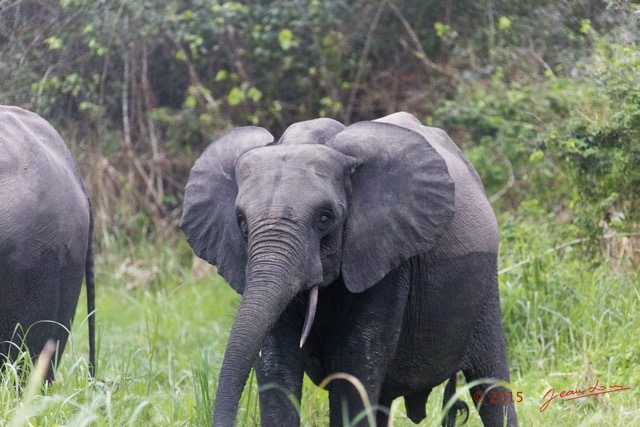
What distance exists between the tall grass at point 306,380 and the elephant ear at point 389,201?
0.72 m

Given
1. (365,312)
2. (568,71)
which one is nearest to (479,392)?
(365,312)

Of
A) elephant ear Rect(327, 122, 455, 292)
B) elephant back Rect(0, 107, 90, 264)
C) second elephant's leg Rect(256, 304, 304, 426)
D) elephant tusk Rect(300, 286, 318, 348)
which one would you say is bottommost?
second elephant's leg Rect(256, 304, 304, 426)

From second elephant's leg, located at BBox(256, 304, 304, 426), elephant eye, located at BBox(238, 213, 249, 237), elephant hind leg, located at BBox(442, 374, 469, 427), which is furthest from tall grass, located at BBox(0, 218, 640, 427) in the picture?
elephant eye, located at BBox(238, 213, 249, 237)

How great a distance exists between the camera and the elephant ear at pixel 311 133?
4456 mm

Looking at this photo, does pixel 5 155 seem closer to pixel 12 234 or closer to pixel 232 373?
pixel 12 234

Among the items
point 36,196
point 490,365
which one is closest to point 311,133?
point 36,196

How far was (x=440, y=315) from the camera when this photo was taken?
490 cm

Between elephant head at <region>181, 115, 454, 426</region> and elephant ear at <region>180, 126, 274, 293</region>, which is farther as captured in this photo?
elephant ear at <region>180, 126, 274, 293</region>

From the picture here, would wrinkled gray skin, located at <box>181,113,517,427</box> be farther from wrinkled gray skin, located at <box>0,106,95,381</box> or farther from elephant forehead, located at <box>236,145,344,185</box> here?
wrinkled gray skin, located at <box>0,106,95,381</box>

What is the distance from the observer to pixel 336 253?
4.29 metres

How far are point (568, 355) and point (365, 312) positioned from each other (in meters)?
2.53

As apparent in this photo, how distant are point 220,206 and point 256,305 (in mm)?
760

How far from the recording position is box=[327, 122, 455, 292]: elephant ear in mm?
4352

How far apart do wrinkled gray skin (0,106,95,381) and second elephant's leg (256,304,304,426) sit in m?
1.03
